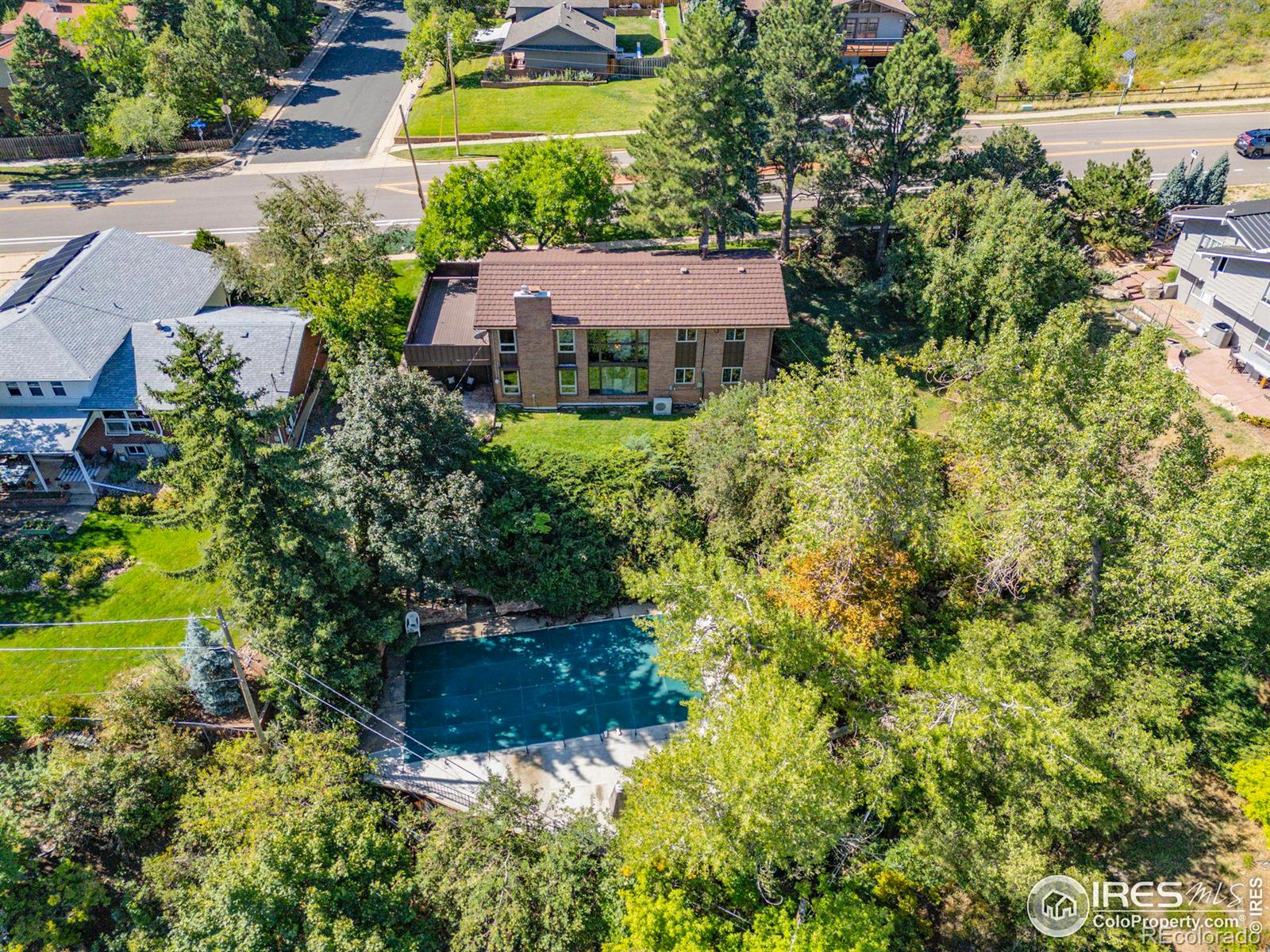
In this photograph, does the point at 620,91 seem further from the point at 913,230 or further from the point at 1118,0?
the point at 1118,0

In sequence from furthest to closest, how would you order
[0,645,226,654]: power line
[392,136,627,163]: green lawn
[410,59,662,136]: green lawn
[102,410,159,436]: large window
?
[410,59,662,136]: green lawn
[392,136,627,163]: green lawn
[102,410,159,436]: large window
[0,645,226,654]: power line

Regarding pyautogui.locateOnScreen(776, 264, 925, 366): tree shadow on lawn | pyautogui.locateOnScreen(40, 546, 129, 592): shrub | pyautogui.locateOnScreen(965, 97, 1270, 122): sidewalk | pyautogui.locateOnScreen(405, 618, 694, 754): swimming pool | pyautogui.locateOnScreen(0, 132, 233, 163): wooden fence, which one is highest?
pyautogui.locateOnScreen(965, 97, 1270, 122): sidewalk

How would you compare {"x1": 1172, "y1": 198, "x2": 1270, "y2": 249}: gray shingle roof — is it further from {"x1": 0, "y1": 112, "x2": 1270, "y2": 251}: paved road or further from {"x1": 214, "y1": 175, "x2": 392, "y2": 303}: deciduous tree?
{"x1": 214, "y1": 175, "x2": 392, "y2": 303}: deciduous tree

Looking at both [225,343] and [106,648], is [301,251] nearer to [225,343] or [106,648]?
[225,343]

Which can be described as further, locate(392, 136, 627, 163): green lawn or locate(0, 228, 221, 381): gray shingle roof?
locate(392, 136, 627, 163): green lawn

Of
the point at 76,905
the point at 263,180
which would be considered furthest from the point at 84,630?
the point at 263,180

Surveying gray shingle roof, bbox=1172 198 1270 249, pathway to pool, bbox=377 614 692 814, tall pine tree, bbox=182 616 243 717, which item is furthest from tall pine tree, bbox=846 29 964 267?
tall pine tree, bbox=182 616 243 717
